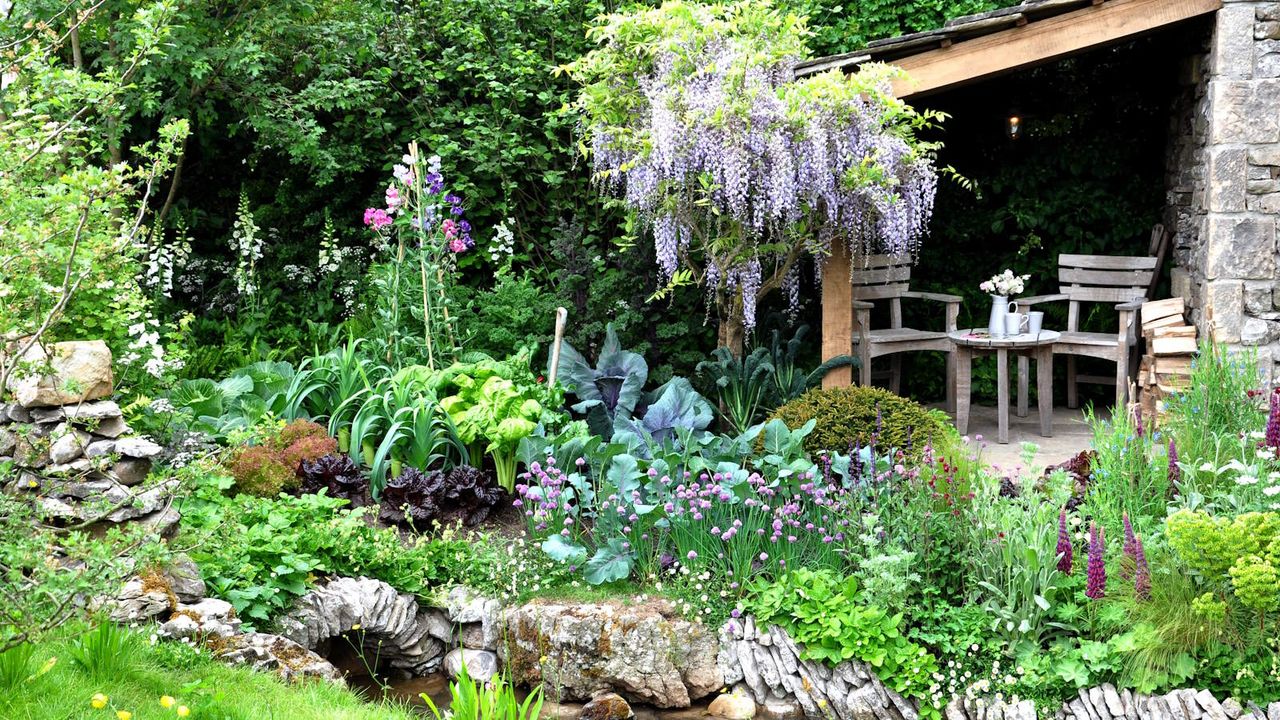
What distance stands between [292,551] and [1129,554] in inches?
122

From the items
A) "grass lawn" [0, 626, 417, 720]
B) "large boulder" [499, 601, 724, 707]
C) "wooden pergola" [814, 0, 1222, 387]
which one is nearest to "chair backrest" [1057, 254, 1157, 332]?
"wooden pergola" [814, 0, 1222, 387]

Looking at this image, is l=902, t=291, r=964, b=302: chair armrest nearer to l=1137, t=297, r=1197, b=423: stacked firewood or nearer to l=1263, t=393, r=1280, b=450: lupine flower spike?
l=1137, t=297, r=1197, b=423: stacked firewood

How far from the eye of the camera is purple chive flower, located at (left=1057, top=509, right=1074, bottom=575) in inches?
160

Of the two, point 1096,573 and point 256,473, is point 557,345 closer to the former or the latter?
point 256,473

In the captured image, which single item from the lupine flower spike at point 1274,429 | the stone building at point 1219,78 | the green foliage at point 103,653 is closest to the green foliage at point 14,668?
the green foliage at point 103,653

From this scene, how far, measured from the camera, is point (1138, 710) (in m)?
3.87

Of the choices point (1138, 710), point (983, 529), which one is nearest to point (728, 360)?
point (983, 529)

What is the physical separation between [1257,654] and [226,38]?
6.25 metres

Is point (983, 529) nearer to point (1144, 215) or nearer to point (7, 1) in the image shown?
point (1144, 215)

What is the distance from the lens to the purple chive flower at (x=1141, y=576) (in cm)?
385

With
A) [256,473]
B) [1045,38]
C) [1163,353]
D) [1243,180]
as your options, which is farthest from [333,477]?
[1243,180]

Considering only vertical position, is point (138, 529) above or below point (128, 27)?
below

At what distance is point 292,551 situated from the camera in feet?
14.4

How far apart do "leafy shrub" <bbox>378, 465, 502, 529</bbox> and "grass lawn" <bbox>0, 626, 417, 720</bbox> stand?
59.0 inches
